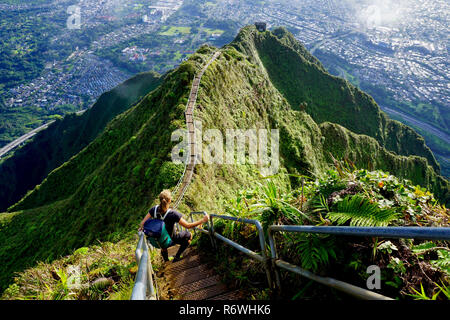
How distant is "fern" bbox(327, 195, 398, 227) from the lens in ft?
11.5

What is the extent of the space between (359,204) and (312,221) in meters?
0.81

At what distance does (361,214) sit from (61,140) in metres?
113

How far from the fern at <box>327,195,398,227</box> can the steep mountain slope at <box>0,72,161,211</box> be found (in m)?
88.5

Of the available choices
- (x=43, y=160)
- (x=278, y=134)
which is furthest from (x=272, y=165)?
(x=43, y=160)

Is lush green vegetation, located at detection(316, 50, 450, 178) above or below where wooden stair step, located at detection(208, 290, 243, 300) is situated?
below

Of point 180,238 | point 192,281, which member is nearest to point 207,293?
point 192,281

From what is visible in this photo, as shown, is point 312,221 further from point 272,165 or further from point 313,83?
point 313,83

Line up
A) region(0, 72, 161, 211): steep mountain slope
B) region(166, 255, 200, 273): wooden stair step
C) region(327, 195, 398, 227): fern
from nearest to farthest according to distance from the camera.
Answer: region(327, 195, 398, 227): fern
region(166, 255, 200, 273): wooden stair step
region(0, 72, 161, 211): steep mountain slope

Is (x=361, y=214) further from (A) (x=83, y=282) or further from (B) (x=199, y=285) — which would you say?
(A) (x=83, y=282)

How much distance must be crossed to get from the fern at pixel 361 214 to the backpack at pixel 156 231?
3.94m

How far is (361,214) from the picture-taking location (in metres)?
3.66

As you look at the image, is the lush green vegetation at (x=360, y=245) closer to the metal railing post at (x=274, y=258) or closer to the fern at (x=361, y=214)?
the fern at (x=361, y=214)

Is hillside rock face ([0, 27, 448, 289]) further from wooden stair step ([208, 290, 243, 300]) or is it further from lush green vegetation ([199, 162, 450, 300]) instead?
wooden stair step ([208, 290, 243, 300])

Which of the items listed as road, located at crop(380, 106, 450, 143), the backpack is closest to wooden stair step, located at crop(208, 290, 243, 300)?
the backpack
